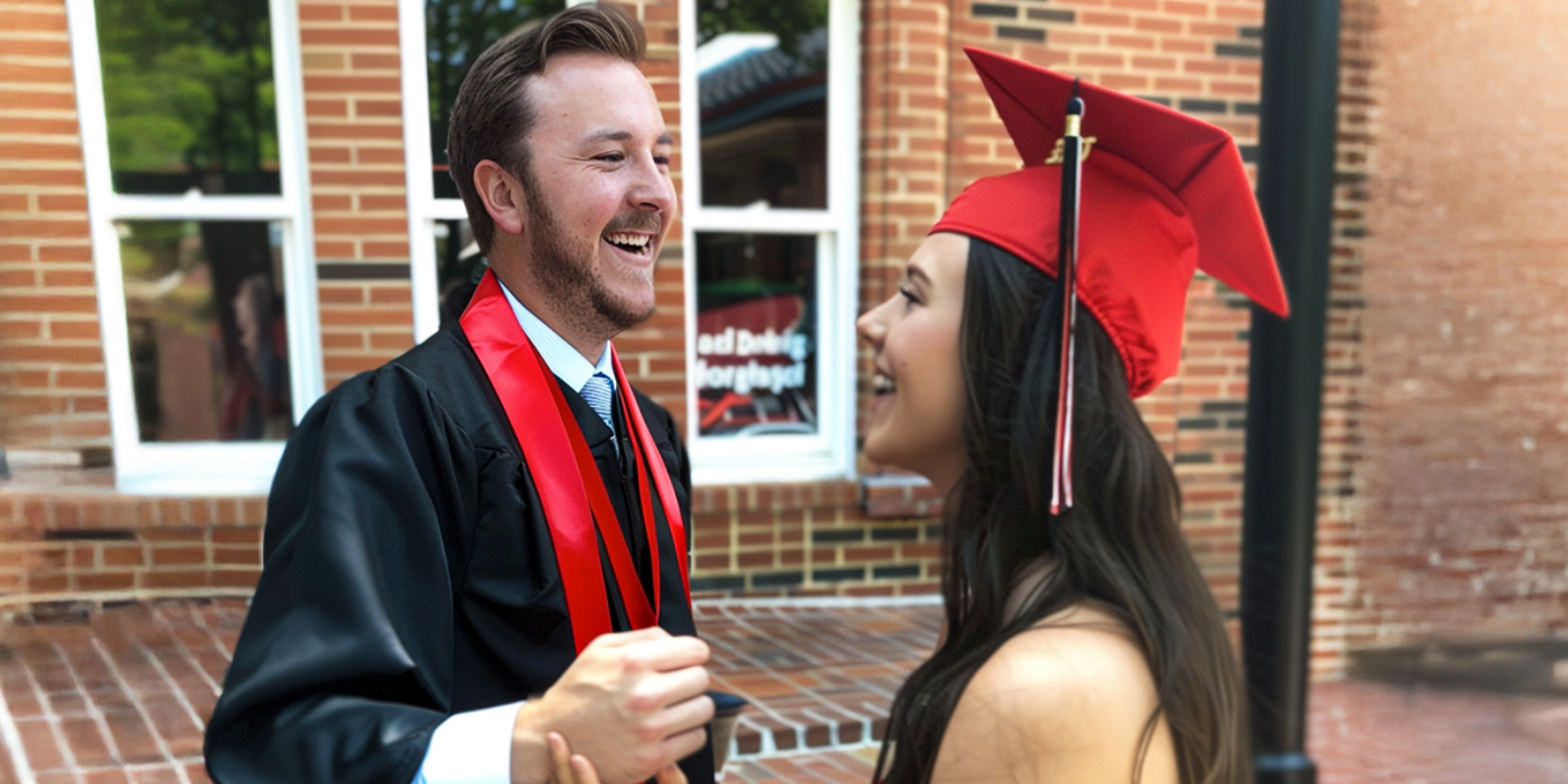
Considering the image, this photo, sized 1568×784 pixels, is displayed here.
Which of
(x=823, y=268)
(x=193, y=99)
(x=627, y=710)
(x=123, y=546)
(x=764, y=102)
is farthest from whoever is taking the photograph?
(x=823, y=268)

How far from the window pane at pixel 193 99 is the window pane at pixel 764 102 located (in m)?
1.90

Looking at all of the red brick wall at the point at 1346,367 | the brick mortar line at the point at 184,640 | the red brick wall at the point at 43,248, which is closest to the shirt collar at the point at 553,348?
the brick mortar line at the point at 184,640

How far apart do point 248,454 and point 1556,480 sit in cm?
634

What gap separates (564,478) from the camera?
1341 millimetres

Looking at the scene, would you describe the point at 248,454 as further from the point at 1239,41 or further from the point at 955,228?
the point at 1239,41

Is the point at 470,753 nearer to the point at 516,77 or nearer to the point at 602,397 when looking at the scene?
the point at 602,397

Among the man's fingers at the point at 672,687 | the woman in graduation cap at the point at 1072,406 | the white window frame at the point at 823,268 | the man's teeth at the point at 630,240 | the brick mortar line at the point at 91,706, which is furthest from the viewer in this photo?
the white window frame at the point at 823,268

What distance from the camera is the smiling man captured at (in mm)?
1015

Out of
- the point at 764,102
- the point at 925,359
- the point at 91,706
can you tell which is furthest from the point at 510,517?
the point at 764,102

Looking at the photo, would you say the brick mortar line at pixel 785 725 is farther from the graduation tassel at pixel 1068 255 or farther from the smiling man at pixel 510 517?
the graduation tassel at pixel 1068 255

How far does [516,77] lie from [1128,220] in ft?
2.91

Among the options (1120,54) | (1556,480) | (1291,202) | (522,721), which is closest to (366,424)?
(522,721)

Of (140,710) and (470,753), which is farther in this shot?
(140,710)

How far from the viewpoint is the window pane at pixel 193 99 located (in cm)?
416
